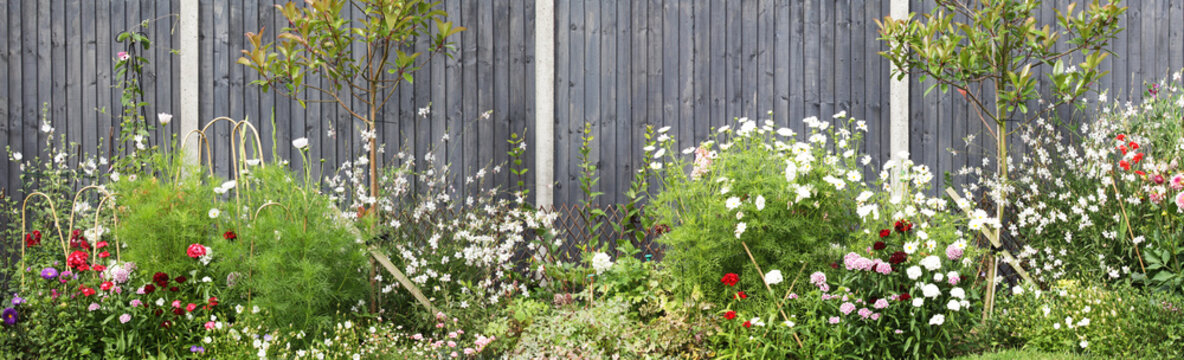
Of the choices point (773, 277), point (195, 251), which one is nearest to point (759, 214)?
point (773, 277)

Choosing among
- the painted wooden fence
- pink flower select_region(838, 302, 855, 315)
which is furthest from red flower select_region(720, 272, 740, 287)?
the painted wooden fence

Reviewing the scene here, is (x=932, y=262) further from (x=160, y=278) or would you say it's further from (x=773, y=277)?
(x=160, y=278)

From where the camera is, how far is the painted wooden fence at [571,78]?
15.1 feet

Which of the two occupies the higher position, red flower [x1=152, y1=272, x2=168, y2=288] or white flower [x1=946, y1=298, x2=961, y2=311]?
red flower [x1=152, y1=272, x2=168, y2=288]

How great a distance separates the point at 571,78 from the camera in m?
4.73

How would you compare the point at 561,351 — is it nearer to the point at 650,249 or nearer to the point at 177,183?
the point at 650,249

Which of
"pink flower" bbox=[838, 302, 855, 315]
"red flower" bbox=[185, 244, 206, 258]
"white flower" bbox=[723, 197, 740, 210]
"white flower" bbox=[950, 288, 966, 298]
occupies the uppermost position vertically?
"white flower" bbox=[723, 197, 740, 210]

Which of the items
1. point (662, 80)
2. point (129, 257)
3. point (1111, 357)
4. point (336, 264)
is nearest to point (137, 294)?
point (129, 257)

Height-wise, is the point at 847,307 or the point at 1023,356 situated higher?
the point at 847,307

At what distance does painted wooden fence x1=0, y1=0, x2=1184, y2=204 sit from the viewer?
15.1ft

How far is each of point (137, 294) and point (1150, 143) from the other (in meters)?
4.89

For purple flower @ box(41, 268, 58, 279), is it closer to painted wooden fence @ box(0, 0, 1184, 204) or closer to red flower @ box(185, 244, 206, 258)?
red flower @ box(185, 244, 206, 258)

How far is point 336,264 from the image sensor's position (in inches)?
135

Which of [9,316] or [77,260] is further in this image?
[77,260]
